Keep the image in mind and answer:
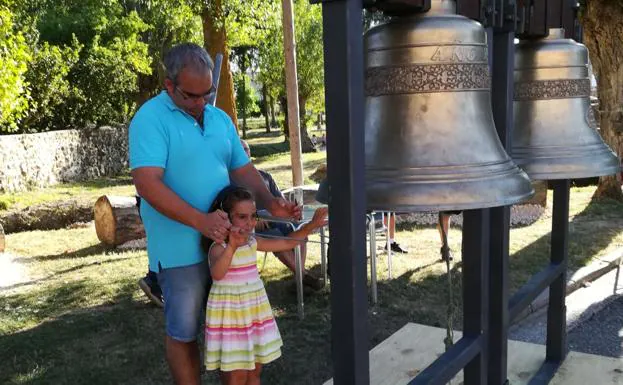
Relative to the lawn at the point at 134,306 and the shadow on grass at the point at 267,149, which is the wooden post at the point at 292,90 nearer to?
the lawn at the point at 134,306

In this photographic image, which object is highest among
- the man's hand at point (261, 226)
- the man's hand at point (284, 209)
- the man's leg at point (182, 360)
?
the man's hand at point (284, 209)

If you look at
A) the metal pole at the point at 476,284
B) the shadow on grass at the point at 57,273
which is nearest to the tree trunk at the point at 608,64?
the shadow on grass at the point at 57,273

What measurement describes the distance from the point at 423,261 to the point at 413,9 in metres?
5.18

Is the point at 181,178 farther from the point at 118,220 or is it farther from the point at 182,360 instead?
the point at 118,220

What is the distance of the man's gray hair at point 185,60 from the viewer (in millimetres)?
2465

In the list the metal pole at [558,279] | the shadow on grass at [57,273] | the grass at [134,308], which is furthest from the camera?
the shadow on grass at [57,273]

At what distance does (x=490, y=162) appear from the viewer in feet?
5.50

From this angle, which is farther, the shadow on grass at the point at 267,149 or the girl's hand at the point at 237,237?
the shadow on grass at the point at 267,149

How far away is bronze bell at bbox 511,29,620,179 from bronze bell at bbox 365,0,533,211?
798 millimetres

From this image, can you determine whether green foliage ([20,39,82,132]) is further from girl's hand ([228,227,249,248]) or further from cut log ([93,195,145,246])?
girl's hand ([228,227,249,248])

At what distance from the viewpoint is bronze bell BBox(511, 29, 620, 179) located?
8.01ft

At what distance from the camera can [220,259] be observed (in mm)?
2594

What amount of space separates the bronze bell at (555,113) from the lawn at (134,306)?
2.03m

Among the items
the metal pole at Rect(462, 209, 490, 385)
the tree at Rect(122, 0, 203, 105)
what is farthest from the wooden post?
the tree at Rect(122, 0, 203, 105)
